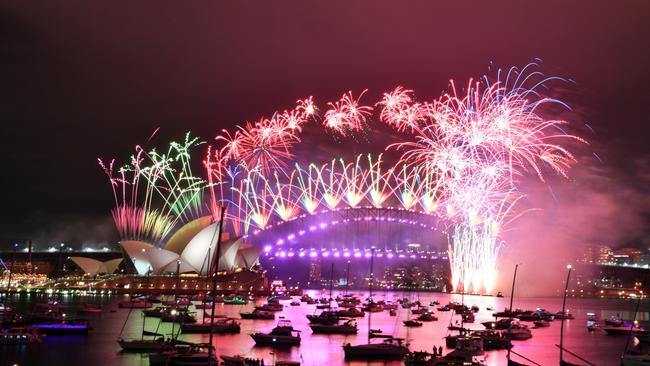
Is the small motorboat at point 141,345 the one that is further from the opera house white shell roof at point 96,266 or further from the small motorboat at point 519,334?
the opera house white shell roof at point 96,266

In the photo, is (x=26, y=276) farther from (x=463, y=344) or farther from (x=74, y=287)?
(x=463, y=344)

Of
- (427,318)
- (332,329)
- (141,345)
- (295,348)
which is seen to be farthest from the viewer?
(427,318)

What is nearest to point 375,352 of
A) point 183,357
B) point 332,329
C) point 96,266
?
point 183,357

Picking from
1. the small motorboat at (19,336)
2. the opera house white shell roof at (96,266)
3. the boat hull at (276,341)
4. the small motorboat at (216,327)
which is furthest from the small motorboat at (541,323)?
the opera house white shell roof at (96,266)

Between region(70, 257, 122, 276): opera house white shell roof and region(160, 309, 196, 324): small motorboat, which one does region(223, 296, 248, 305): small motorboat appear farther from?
region(70, 257, 122, 276): opera house white shell roof

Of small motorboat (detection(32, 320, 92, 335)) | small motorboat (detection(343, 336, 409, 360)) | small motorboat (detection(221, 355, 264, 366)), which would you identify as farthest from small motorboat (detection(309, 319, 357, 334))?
small motorboat (detection(221, 355, 264, 366))

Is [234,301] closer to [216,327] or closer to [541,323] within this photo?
[541,323]
